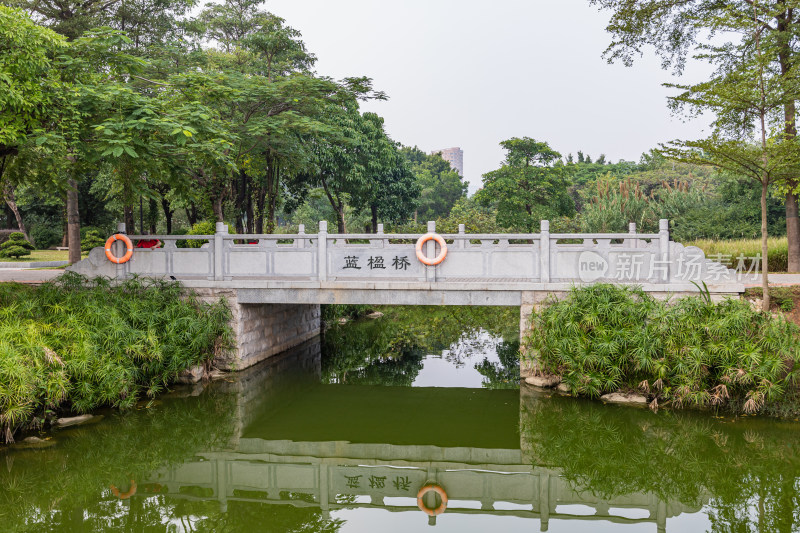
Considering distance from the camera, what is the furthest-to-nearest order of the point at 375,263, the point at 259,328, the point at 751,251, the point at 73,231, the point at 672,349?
the point at 73,231 < the point at 751,251 < the point at 259,328 < the point at 375,263 < the point at 672,349

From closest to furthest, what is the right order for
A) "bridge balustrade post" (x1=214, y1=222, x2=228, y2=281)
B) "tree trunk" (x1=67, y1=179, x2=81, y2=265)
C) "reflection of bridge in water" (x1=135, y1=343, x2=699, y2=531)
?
"reflection of bridge in water" (x1=135, y1=343, x2=699, y2=531)
"bridge balustrade post" (x1=214, y1=222, x2=228, y2=281)
"tree trunk" (x1=67, y1=179, x2=81, y2=265)

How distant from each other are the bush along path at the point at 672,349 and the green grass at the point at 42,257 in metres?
21.2

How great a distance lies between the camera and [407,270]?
1044 centimetres

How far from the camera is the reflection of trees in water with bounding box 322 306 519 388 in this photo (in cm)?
1224

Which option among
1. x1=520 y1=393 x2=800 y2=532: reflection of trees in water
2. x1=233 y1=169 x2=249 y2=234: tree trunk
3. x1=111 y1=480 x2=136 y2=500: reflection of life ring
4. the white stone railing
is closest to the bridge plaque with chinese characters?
the white stone railing

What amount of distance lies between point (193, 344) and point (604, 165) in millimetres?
43144

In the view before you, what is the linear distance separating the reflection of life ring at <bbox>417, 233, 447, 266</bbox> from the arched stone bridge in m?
0.10

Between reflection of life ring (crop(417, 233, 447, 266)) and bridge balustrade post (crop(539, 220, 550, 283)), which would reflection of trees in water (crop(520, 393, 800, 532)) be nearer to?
bridge balustrade post (crop(539, 220, 550, 283))

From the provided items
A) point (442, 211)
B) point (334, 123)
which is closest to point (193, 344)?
point (334, 123)

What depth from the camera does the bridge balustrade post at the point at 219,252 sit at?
428 inches

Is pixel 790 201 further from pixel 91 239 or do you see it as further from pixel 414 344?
pixel 91 239

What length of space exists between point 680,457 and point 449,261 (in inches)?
181

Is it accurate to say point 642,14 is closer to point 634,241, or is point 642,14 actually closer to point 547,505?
point 634,241

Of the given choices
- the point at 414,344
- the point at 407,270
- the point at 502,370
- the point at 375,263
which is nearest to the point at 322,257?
the point at 375,263
